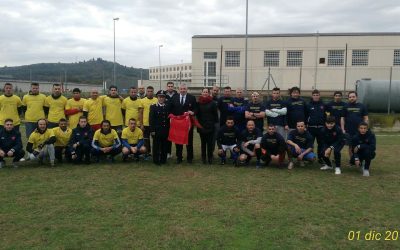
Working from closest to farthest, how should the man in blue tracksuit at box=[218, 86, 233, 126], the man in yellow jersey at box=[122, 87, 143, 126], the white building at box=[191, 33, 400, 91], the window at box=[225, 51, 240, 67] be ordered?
the man in blue tracksuit at box=[218, 86, 233, 126] < the man in yellow jersey at box=[122, 87, 143, 126] < the white building at box=[191, 33, 400, 91] < the window at box=[225, 51, 240, 67]

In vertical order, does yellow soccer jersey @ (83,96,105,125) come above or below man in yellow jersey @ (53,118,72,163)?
above

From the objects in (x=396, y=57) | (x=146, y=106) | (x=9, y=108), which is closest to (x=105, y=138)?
(x=146, y=106)

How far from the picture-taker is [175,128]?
8.87 metres

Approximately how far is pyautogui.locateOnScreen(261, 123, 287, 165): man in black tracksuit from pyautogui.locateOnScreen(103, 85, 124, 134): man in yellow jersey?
3568 mm

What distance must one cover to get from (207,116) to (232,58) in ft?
96.7

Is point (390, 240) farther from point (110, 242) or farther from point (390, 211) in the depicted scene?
point (110, 242)

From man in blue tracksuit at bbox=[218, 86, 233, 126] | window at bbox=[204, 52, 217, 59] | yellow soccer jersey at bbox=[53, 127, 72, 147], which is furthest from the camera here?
window at bbox=[204, 52, 217, 59]

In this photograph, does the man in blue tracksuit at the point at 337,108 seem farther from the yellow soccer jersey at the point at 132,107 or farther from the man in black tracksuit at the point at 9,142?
the man in black tracksuit at the point at 9,142

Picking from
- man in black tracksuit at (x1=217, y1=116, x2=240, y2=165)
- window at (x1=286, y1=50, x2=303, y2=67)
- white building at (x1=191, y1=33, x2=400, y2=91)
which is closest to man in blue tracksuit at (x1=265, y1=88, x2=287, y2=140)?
man in black tracksuit at (x1=217, y1=116, x2=240, y2=165)

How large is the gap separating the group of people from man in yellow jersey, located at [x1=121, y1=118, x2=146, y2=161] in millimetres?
24

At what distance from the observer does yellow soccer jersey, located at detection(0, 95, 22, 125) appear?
8883 millimetres

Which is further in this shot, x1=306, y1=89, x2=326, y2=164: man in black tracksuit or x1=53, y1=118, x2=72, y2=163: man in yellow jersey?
x1=306, y1=89, x2=326, y2=164: man in black tracksuit
